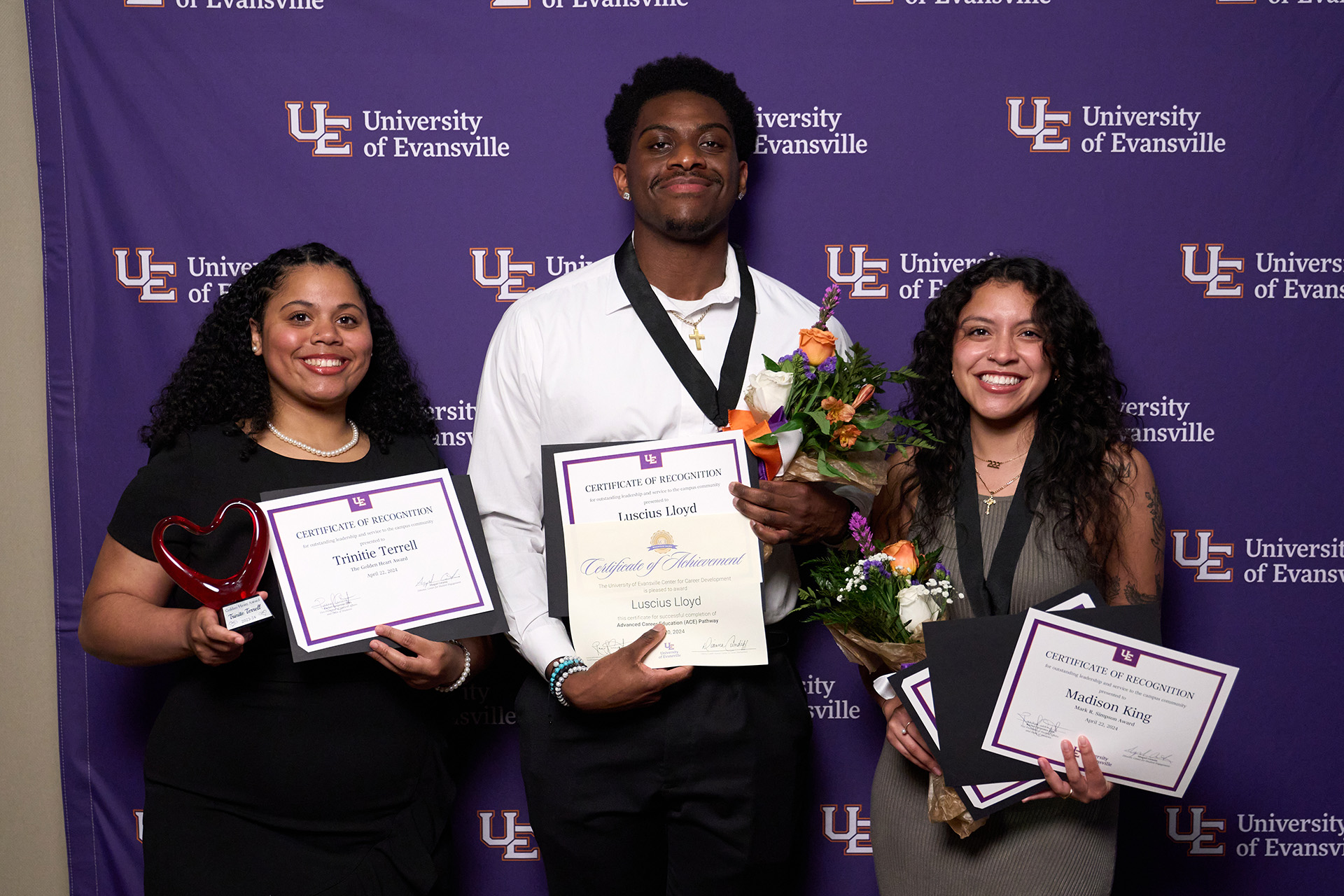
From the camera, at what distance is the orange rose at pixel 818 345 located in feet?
5.62

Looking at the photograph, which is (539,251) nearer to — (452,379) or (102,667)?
(452,379)

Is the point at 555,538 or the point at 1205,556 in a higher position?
the point at 555,538

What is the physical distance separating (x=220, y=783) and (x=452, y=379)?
1344 millimetres

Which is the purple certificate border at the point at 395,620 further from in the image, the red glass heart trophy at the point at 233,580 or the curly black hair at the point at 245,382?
the curly black hair at the point at 245,382

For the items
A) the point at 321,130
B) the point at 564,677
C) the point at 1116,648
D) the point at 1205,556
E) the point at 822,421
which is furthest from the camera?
the point at 1205,556

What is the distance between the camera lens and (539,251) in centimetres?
267

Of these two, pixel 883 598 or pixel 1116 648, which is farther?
pixel 883 598

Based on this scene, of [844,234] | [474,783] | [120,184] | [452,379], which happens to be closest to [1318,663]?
[844,234]

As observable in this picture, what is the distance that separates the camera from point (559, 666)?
1884 millimetres

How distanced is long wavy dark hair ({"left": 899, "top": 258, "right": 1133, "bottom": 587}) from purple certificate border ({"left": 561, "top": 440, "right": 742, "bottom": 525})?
1.58 feet

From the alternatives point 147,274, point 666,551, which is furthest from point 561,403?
point 147,274
